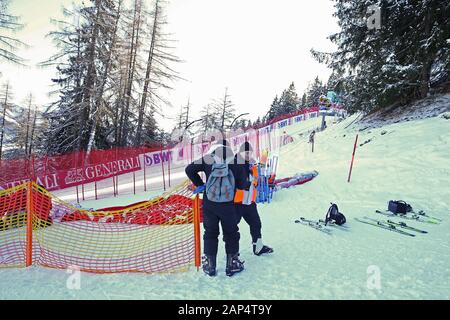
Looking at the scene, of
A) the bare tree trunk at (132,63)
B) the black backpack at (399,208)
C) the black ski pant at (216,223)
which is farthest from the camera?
the bare tree trunk at (132,63)

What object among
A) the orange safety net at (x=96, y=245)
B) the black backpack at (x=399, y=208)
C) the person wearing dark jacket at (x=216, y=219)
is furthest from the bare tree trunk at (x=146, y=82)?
the person wearing dark jacket at (x=216, y=219)

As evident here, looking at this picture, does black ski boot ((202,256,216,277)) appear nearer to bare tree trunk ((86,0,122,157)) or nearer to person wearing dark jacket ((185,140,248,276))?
person wearing dark jacket ((185,140,248,276))

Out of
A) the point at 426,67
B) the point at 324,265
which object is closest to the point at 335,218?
the point at 324,265

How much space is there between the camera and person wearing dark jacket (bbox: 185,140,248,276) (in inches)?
132

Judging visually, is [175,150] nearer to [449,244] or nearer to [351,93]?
[351,93]

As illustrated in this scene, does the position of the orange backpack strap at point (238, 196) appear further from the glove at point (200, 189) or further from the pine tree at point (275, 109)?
the pine tree at point (275, 109)

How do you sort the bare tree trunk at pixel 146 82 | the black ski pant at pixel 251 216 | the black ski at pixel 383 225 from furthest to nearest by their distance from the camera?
the bare tree trunk at pixel 146 82 → the black ski at pixel 383 225 → the black ski pant at pixel 251 216

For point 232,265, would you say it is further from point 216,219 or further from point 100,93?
point 100,93

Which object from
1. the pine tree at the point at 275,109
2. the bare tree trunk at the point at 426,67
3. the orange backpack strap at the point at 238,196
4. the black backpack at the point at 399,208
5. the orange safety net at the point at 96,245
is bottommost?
the orange safety net at the point at 96,245

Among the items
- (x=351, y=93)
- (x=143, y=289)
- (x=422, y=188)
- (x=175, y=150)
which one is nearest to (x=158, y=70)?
(x=175, y=150)

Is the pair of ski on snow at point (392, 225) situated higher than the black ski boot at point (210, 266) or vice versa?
the pair of ski on snow at point (392, 225)

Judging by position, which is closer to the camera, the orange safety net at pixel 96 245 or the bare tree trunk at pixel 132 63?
the orange safety net at pixel 96 245

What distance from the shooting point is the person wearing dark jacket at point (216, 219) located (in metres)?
3.35

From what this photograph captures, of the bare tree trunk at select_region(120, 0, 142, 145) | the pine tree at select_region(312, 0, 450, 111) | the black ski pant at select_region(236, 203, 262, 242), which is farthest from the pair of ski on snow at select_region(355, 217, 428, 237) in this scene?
the bare tree trunk at select_region(120, 0, 142, 145)
